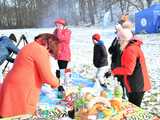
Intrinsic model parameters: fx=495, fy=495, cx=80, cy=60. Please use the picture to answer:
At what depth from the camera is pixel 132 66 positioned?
5766 mm

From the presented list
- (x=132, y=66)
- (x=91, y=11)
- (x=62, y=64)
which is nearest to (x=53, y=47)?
(x=132, y=66)

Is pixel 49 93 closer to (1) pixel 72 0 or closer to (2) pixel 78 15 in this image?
(2) pixel 78 15

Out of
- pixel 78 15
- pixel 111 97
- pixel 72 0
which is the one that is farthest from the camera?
pixel 72 0

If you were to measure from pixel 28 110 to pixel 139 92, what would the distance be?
1.62 meters

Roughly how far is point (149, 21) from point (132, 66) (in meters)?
23.1

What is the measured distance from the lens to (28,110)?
5.10 m

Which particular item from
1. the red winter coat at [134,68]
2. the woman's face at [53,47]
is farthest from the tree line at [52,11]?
the woman's face at [53,47]

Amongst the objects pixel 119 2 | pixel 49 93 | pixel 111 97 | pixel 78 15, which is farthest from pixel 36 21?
pixel 111 97

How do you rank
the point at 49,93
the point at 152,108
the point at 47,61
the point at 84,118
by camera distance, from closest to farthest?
the point at 84,118
the point at 47,61
the point at 152,108
the point at 49,93

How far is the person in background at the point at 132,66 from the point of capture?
5781 mm

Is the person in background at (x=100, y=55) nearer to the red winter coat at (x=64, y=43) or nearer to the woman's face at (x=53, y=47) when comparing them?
the red winter coat at (x=64, y=43)

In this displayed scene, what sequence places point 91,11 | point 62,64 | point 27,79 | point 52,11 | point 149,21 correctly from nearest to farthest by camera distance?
1. point 27,79
2. point 62,64
3. point 149,21
4. point 91,11
5. point 52,11

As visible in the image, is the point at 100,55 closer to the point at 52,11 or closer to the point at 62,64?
the point at 62,64

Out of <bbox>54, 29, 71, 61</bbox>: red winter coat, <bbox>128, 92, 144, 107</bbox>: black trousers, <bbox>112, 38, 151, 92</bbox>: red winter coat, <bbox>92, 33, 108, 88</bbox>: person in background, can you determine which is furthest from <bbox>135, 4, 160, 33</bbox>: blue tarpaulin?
<bbox>112, 38, 151, 92</bbox>: red winter coat
